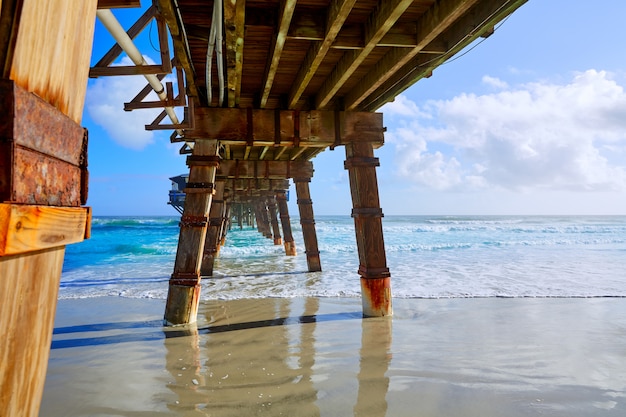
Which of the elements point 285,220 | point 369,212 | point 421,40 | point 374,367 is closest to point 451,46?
point 421,40

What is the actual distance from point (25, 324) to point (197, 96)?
5.28 meters

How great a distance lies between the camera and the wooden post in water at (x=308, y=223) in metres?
11.4

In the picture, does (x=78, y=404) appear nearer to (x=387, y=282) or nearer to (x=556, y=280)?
(x=387, y=282)

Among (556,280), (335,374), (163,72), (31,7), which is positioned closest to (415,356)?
(335,374)

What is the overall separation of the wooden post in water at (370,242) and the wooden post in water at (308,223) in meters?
5.28

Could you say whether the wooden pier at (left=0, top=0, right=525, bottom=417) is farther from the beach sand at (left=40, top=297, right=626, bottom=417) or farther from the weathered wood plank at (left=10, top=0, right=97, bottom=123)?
the beach sand at (left=40, top=297, right=626, bottom=417)

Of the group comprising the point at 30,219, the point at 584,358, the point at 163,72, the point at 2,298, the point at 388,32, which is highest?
the point at 388,32

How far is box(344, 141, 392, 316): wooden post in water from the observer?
6.06m

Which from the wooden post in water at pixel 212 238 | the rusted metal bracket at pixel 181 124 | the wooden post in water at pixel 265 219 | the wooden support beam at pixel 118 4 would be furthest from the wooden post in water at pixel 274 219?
the wooden support beam at pixel 118 4

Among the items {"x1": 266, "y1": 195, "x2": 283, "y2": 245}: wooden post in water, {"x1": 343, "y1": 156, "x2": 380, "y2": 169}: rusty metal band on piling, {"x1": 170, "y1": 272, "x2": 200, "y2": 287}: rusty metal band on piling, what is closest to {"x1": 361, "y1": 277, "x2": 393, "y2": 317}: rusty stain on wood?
{"x1": 343, "y1": 156, "x2": 380, "y2": 169}: rusty metal band on piling

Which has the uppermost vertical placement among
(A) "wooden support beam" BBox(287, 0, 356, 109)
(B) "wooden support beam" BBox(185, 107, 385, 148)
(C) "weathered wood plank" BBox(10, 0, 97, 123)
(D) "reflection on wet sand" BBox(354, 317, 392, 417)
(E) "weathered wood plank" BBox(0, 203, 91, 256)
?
(A) "wooden support beam" BBox(287, 0, 356, 109)

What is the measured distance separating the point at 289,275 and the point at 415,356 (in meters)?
6.90

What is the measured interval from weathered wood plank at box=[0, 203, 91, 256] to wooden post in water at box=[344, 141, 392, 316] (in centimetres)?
508

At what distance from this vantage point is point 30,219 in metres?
0.87
